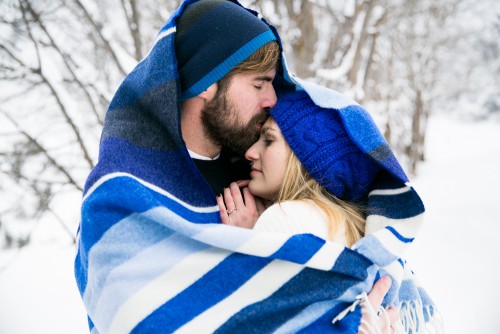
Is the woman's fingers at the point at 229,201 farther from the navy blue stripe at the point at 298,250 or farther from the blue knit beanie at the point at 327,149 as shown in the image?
the navy blue stripe at the point at 298,250

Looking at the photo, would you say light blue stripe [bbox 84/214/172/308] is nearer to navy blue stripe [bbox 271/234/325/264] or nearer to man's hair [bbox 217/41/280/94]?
navy blue stripe [bbox 271/234/325/264]

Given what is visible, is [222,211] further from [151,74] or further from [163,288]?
[151,74]

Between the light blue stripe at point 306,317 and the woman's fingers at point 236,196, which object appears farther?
the woman's fingers at point 236,196

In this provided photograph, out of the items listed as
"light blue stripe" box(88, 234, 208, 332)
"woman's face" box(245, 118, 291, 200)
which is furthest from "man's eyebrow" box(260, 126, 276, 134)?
"light blue stripe" box(88, 234, 208, 332)

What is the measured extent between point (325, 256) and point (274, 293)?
0.63 ft

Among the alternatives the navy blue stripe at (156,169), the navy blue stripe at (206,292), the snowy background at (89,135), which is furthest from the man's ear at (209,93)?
the snowy background at (89,135)

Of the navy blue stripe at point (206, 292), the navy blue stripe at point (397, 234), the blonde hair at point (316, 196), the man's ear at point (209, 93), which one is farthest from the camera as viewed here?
the man's ear at point (209, 93)

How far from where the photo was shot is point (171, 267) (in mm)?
1135

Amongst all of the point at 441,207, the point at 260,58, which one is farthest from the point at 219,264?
the point at 441,207

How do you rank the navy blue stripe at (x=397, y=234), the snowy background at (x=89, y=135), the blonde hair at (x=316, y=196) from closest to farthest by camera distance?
the navy blue stripe at (x=397, y=234)
the blonde hair at (x=316, y=196)
the snowy background at (x=89, y=135)

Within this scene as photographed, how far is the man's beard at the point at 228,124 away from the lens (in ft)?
5.48

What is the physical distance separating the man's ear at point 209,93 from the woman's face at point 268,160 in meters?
0.27

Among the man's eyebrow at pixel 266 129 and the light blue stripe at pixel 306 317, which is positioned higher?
the man's eyebrow at pixel 266 129

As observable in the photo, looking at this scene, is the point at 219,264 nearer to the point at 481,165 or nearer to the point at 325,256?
the point at 325,256
